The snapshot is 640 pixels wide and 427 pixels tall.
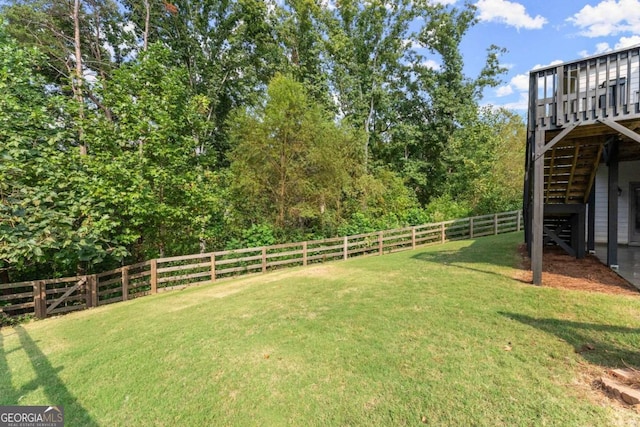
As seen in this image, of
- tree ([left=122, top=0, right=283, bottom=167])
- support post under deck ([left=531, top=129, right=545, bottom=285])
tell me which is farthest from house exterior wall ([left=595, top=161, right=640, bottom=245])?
tree ([left=122, top=0, right=283, bottom=167])

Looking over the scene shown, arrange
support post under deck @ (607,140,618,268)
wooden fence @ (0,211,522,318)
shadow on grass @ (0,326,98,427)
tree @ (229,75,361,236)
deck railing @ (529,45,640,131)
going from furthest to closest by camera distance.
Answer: tree @ (229,75,361,236)
wooden fence @ (0,211,522,318)
support post under deck @ (607,140,618,268)
deck railing @ (529,45,640,131)
shadow on grass @ (0,326,98,427)

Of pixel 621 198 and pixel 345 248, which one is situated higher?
pixel 621 198

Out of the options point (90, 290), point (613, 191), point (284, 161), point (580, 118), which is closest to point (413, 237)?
point (284, 161)

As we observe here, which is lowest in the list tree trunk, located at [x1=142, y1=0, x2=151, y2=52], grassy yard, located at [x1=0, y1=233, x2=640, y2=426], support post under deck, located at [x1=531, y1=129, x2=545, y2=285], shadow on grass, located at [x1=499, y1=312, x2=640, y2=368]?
grassy yard, located at [x1=0, y1=233, x2=640, y2=426]

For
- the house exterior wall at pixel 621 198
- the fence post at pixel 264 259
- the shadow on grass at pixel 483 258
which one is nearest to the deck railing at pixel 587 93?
the shadow on grass at pixel 483 258

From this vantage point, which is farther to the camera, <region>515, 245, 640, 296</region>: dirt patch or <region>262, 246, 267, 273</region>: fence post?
<region>262, 246, 267, 273</region>: fence post

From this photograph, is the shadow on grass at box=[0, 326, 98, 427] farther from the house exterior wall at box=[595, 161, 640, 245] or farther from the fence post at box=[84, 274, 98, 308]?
the house exterior wall at box=[595, 161, 640, 245]

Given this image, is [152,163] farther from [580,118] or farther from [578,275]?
[578,275]

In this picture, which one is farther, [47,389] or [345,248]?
[345,248]

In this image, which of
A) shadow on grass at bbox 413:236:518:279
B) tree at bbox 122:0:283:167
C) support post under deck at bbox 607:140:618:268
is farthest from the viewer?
tree at bbox 122:0:283:167

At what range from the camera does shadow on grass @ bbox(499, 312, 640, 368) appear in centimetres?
279

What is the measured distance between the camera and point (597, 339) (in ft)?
10.4

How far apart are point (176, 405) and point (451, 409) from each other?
2302mm

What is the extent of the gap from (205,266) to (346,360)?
6549 mm
